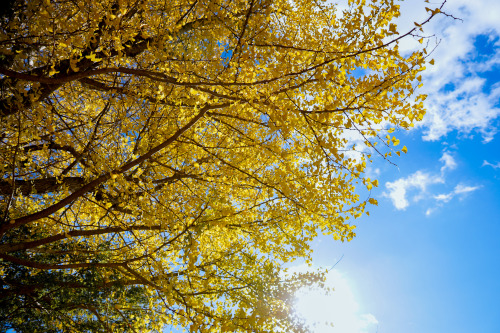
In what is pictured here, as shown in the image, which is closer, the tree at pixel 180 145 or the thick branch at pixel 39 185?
the tree at pixel 180 145

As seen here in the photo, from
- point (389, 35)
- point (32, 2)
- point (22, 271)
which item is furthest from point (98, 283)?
point (389, 35)

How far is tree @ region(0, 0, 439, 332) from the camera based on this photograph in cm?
262

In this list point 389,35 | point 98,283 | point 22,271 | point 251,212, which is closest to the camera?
point 389,35

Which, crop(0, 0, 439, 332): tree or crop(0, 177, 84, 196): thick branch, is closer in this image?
crop(0, 0, 439, 332): tree

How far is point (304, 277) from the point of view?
177 inches

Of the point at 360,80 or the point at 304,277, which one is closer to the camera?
the point at 360,80

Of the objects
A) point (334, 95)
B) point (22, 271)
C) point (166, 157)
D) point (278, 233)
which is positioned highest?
point (166, 157)

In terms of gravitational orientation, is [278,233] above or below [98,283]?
above

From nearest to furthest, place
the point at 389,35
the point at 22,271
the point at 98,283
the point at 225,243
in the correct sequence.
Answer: the point at 389,35 → the point at 98,283 → the point at 22,271 → the point at 225,243

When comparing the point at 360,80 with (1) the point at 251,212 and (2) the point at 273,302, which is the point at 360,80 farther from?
(2) the point at 273,302

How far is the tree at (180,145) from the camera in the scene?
262 centimetres

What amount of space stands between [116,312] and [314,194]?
2.91 m

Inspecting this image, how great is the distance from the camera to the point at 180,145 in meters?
3.90

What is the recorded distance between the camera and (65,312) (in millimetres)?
3926
